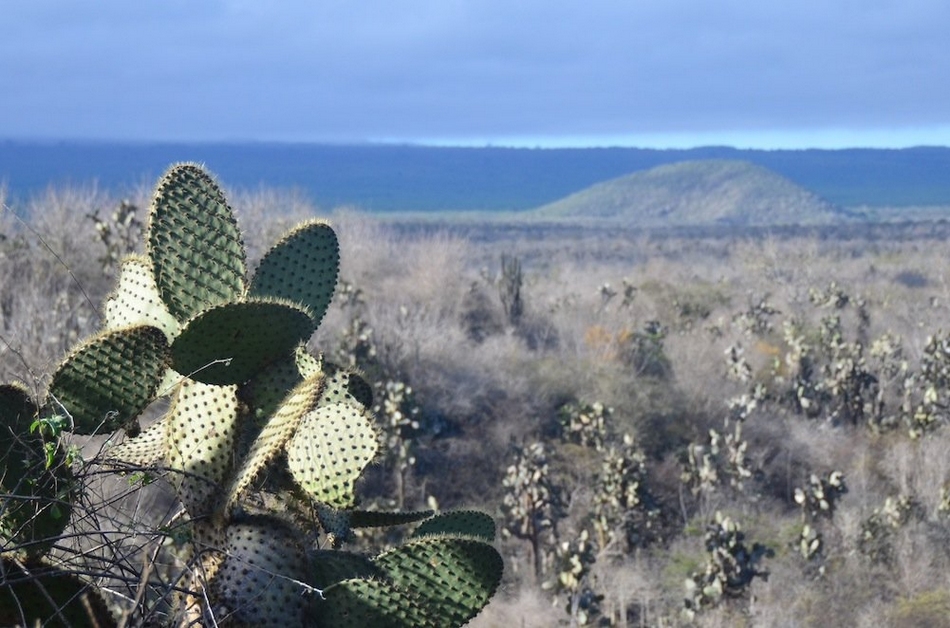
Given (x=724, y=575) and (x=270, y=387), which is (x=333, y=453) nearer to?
(x=270, y=387)

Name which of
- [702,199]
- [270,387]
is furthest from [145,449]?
[702,199]

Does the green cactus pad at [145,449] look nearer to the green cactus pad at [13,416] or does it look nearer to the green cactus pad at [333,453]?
the green cactus pad at [13,416]

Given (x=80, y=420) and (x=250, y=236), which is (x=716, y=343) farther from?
(x=80, y=420)

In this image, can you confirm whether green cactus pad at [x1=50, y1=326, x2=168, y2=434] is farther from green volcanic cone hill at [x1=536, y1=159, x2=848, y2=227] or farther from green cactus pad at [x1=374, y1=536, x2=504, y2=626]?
green volcanic cone hill at [x1=536, y1=159, x2=848, y2=227]

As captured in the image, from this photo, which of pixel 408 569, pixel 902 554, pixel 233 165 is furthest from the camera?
pixel 233 165

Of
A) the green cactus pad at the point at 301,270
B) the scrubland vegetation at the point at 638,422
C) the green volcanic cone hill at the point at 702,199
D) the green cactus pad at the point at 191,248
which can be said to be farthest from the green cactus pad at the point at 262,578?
the green volcanic cone hill at the point at 702,199

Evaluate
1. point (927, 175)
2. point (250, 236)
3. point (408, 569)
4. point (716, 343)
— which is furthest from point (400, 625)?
point (927, 175)
